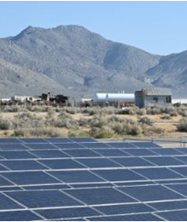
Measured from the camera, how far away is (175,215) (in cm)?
1328

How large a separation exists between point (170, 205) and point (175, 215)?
855 mm

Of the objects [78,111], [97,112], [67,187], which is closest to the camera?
[67,187]

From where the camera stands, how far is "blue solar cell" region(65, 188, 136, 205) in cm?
1398

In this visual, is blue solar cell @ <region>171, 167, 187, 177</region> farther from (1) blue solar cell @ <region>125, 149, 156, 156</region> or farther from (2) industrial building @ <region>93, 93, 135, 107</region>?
(2) industrial building @ <region>93, 93, 135, 107</region>

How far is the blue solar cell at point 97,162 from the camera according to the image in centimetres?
1831

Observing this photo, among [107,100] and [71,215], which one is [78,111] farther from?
[71,215]

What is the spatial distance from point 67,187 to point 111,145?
7.99 m

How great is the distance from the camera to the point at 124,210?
13.3 meters

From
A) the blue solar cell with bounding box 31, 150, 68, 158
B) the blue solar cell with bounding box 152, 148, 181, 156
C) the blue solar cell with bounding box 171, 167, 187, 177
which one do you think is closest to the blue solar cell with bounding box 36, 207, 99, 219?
the blue solar cell with bounding box 171, 167, 187, 177

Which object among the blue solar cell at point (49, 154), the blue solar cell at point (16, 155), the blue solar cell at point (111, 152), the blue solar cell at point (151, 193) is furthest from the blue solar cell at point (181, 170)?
the blue solar cell at point (16, 155)

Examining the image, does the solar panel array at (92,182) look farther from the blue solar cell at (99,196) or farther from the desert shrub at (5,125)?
the desert shrub at (5,125)

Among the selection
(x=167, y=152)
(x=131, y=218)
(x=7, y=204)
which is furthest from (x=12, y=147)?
(x=131, y=218)

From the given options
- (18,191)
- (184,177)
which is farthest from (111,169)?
(18,191)

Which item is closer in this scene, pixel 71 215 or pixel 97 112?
pixel 71 215
